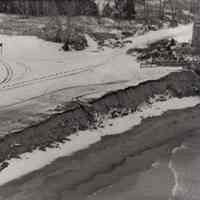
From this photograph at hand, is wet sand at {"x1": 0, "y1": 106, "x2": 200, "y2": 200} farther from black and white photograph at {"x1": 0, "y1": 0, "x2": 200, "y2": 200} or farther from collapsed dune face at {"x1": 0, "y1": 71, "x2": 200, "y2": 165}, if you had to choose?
collapsed dune face at {"x1": 0, "y1": 71, "x2": 200, "y2": 165}

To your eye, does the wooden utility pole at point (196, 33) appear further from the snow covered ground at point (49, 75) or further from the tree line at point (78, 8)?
the tree line at point (78, 8)

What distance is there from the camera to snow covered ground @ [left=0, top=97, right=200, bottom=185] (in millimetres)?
27141

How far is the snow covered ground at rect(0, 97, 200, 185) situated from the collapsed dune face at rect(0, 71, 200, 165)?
2.01ft

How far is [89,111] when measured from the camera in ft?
115

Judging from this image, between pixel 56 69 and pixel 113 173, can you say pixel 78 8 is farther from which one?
pixel 113 173

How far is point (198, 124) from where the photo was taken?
3819 centimetres

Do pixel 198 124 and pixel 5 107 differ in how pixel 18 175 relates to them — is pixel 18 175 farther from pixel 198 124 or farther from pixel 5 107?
pixel 198 124

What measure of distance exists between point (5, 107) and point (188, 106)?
1915 centimetres

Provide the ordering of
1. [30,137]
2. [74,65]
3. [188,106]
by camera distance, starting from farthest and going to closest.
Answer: [74,65]
[188,106]
[30,137]

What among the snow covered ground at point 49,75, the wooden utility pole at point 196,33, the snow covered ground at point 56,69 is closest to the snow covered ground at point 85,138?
the snow covered ground at point 49,75

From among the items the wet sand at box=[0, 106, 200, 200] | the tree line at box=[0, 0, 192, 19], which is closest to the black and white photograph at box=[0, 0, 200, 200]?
the wet sand at box=[0, 106, 200, 200]

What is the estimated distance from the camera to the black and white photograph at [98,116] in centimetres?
2650

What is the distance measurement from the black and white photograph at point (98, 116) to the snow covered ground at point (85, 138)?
8 cm

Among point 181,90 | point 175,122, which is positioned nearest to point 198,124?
point 175,122
